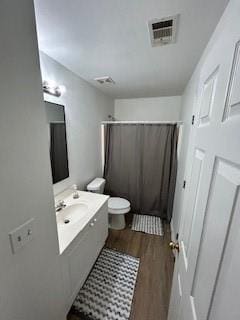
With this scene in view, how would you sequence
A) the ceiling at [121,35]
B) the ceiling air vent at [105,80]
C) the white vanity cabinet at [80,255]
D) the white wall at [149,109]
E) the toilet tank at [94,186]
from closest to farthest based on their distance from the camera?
the ceiling at [121,35], the white vanity cabinet at [80,255], the ceiling air vent at [105,80], the toilet tank at [94,186], the white wall at [149,109]

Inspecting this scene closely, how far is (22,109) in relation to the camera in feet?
2.11

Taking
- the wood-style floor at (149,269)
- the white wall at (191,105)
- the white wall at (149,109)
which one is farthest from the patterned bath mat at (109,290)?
the white wall at (149,109)

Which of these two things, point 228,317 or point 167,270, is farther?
point 167,270

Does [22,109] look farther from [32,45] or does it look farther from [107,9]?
[107,9]

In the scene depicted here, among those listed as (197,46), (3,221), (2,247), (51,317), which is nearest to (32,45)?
(3,221)

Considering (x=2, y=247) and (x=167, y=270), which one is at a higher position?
(x=2, y=247)

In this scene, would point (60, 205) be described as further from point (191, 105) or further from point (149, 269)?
point (191, 105)

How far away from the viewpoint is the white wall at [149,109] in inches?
117

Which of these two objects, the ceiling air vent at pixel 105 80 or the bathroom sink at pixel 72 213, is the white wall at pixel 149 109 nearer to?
the ceiling air vent at pixel 105 80

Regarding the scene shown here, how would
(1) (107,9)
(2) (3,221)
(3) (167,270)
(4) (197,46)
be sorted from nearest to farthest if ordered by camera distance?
(2) (3,221) < (1) (107,9) < (4) (197,46) < (3) (167,270)

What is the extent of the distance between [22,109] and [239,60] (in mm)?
812

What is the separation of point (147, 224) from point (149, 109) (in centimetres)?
230

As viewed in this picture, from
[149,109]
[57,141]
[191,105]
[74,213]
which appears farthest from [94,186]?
[149,109]

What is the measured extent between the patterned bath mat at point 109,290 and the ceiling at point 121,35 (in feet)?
7.58
